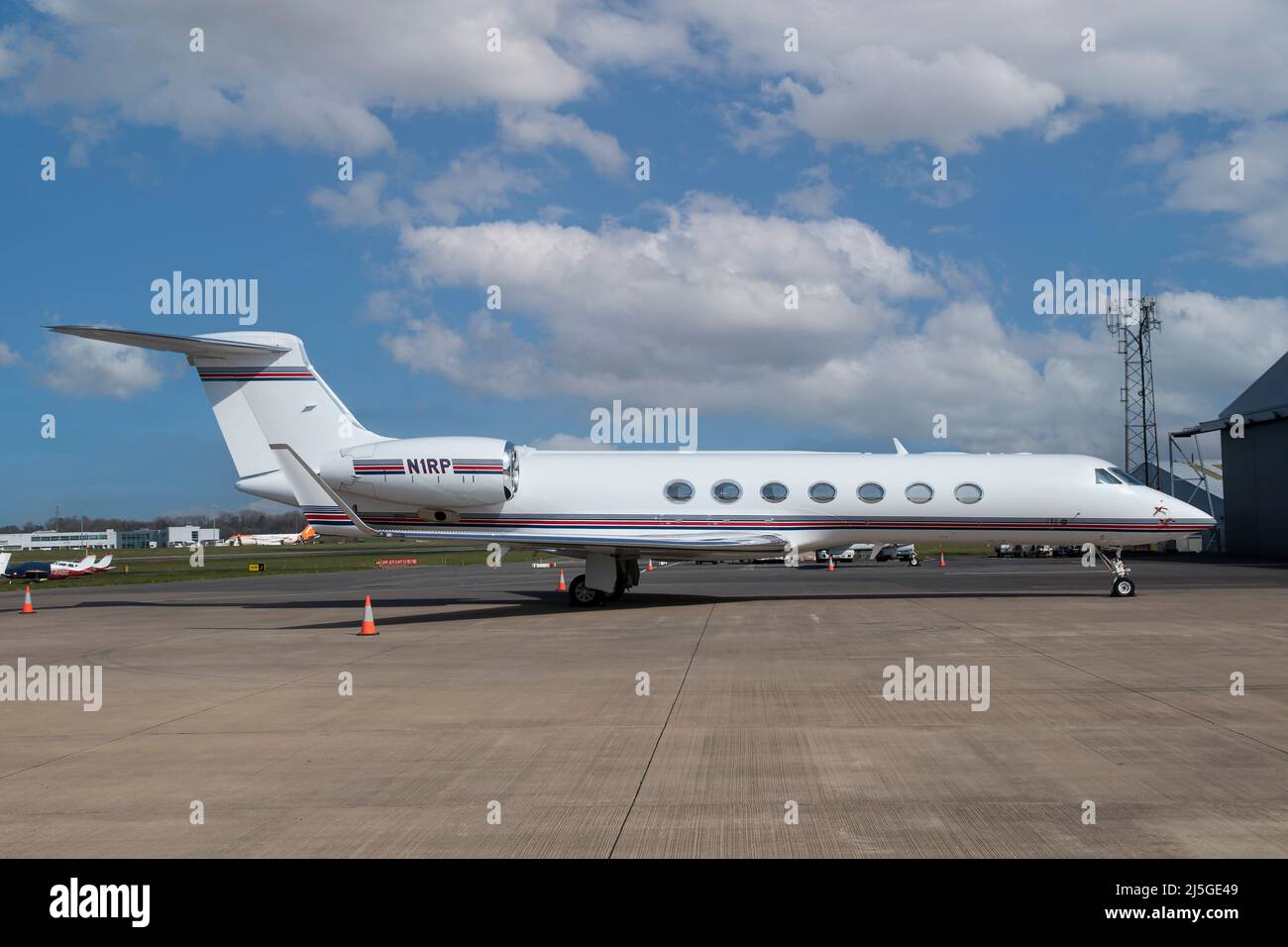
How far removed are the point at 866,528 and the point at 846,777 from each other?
13870 mm

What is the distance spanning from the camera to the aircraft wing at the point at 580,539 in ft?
62.1

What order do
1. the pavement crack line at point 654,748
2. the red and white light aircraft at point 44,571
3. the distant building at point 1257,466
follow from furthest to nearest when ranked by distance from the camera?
the distant building at point 1257,466
the red and white light aircraft at point 44,571
the pavement crack line at point 654,748

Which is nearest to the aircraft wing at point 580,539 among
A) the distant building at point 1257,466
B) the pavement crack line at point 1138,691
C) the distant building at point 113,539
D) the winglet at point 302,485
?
the winglet at point 302,485

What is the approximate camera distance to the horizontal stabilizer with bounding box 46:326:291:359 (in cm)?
1716

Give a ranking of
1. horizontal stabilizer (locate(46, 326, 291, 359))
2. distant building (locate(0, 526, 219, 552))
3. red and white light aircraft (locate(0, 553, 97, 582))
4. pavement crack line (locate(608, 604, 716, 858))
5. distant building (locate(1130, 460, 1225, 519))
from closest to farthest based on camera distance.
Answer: pavement crack line (locate(608, 604, 716, 858)), horizontal stabilizer (locate(46, 326, 291, 359)), red and white light aircraft (locate(0, 553, 97, 582)), distant building (locate(1130, 460, 1225, 519)), distant building (locate(0, 526, 219, 552))

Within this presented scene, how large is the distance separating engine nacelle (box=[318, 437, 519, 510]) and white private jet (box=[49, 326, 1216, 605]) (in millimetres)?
38

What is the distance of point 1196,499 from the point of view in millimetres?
62312

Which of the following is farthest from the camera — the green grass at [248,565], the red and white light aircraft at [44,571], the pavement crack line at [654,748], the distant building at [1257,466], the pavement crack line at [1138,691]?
the distant building at [1257,466]

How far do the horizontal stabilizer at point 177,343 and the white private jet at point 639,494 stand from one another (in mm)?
57

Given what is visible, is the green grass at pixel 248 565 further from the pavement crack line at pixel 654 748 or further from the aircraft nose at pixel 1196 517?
Answer: the aircraft nose at pixel 1196 517

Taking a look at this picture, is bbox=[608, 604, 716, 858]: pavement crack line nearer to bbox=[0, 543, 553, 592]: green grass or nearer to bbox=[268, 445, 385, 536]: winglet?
bbox=[268, 445, 385, 536]: winglet

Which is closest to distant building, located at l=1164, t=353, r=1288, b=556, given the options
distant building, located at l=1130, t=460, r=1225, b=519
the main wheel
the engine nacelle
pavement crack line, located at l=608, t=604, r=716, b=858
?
distant building, located at l=1130, t=460, r=1225, b=519

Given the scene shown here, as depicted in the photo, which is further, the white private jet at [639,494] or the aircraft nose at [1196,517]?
the aircraft nose at [1196,517]
